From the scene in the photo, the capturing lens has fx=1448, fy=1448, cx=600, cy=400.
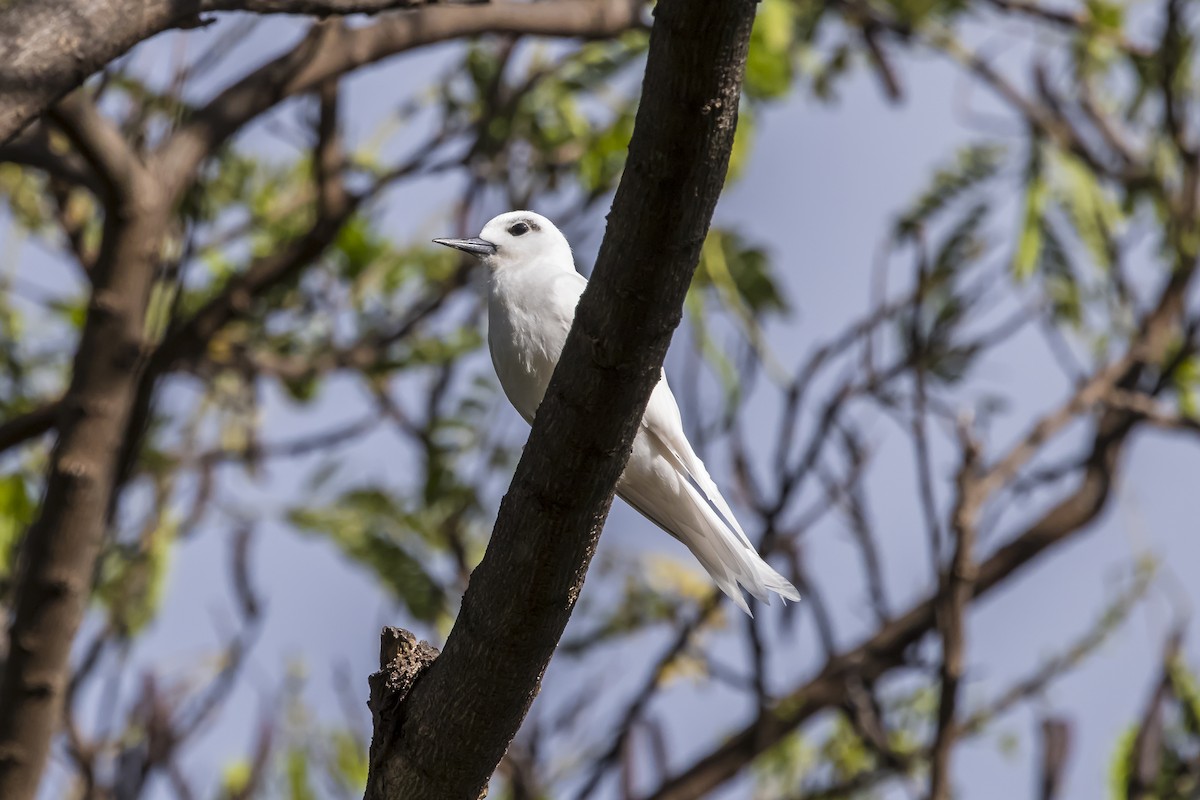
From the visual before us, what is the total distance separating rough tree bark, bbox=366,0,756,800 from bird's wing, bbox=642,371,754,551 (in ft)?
3.67

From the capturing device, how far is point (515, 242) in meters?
4.01

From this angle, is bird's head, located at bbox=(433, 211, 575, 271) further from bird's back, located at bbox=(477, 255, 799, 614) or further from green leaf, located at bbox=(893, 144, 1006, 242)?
green leaf, located at bbox=(893, 144, 1006, 242)

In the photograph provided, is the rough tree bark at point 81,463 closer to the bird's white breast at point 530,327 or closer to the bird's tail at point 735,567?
the bird's white breast at point 530,327

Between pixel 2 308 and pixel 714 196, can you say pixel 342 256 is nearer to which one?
pixel 2 308

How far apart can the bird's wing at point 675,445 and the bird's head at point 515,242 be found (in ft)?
1.94

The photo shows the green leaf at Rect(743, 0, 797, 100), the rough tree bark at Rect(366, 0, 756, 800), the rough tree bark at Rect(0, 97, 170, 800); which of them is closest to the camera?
the rough tree bark at Rect(366, 0, 756, 800)

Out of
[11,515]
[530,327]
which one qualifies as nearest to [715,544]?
[530,327]

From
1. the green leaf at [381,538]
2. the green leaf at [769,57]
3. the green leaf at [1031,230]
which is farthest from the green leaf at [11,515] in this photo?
the green leaf at [1031,230]

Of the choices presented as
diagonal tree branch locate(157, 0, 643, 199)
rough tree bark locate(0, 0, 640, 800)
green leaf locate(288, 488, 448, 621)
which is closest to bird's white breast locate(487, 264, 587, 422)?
rough tree bark locate(0, 0, 640, 800)

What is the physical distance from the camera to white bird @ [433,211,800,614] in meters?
3.43

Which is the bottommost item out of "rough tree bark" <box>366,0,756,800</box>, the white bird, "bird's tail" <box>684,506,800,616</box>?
"rough tree bark" <box>366,0,756,800</box>

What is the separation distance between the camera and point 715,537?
3490mm

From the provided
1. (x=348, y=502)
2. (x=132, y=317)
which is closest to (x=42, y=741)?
(x=132, y=317)

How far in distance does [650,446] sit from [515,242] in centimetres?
84
